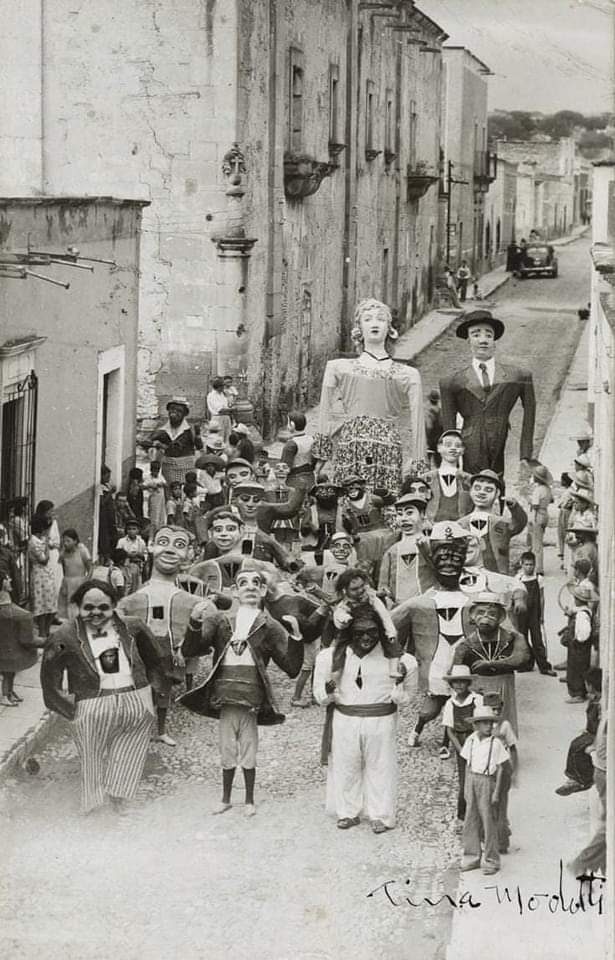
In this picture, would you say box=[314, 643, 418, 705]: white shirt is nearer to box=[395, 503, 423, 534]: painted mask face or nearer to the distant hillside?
box=[395, 503, 423, 534]: painted mask face

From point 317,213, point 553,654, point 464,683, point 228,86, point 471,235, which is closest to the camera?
point 464,683

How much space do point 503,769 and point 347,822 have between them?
1154 mm

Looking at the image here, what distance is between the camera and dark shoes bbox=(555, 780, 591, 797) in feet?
30.0

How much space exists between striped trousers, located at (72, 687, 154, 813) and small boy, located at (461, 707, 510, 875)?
1.94 m

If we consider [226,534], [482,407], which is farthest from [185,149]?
[226,534]

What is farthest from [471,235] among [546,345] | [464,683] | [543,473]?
[464,683]

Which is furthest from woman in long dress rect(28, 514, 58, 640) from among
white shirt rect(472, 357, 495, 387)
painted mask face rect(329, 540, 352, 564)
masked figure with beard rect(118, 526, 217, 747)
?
white shirt rect(472, 357, 495, 387)

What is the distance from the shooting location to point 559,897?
8.12 metres

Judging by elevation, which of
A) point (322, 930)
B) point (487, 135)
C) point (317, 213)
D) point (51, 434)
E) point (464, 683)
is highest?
point (487, 135)

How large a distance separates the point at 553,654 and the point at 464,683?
382 cm

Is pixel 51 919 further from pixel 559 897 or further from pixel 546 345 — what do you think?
pixel 546 345

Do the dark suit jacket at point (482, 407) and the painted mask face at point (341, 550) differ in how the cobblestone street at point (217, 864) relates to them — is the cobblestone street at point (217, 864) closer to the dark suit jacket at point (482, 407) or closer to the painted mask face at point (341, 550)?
the painted mask face at point (341, 550)

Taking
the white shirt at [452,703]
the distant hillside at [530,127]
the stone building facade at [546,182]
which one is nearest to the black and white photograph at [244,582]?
the white shirt at [452,703]

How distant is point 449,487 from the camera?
12.5 meters
